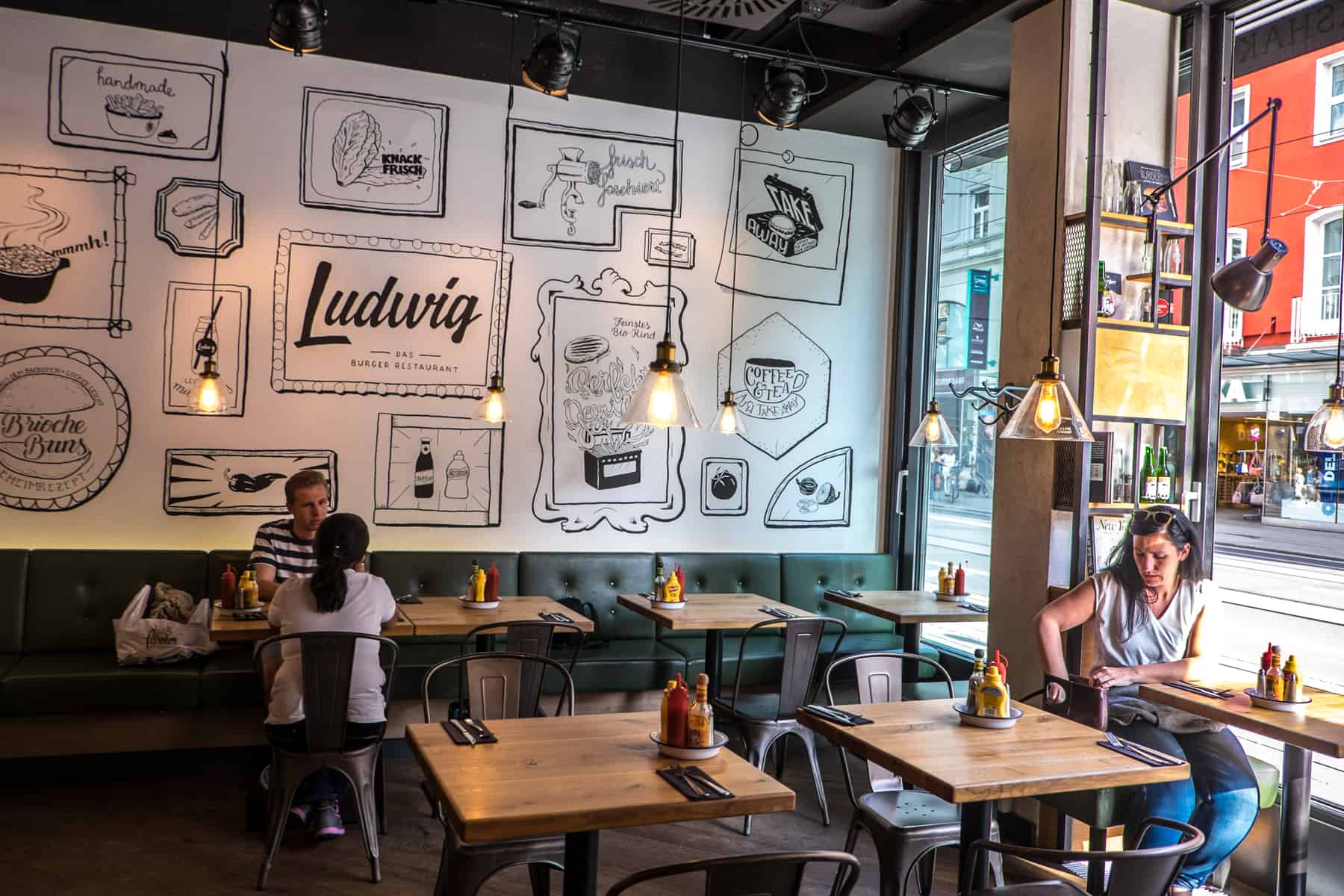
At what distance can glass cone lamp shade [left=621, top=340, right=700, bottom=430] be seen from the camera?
3396 millimetres

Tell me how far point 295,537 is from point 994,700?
3.03m

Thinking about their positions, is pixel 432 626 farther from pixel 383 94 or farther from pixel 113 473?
pixel 383 94

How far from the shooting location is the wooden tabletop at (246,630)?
4043mm

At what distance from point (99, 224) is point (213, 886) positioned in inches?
131

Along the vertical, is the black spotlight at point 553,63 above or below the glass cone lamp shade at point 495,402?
above

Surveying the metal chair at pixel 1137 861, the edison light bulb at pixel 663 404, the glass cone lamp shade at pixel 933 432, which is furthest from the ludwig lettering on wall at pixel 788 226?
the metal chair at pixel 1137 861

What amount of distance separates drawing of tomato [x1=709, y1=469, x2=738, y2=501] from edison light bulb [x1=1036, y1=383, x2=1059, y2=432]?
3251mm

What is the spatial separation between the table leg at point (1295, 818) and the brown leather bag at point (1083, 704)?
0.55m

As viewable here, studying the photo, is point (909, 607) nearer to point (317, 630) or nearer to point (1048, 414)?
point (1048, 414)

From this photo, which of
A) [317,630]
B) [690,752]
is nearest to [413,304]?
[317,630]

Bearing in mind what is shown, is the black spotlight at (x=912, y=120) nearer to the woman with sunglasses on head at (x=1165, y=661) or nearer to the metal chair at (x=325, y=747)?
the woman with sunglasses on head at (x=1165, y=661)

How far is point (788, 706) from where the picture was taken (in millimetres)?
4492

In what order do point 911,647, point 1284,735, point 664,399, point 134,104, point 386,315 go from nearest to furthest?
point 1284,735
point 664,399
point 134,104
point 911,647
point 386,315

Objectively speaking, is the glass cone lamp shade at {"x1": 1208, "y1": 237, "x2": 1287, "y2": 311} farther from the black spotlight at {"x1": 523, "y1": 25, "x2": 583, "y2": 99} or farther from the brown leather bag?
the black spotlight at {"x1": 523, "y1": 25, "x2": 583, "y2": 99}
